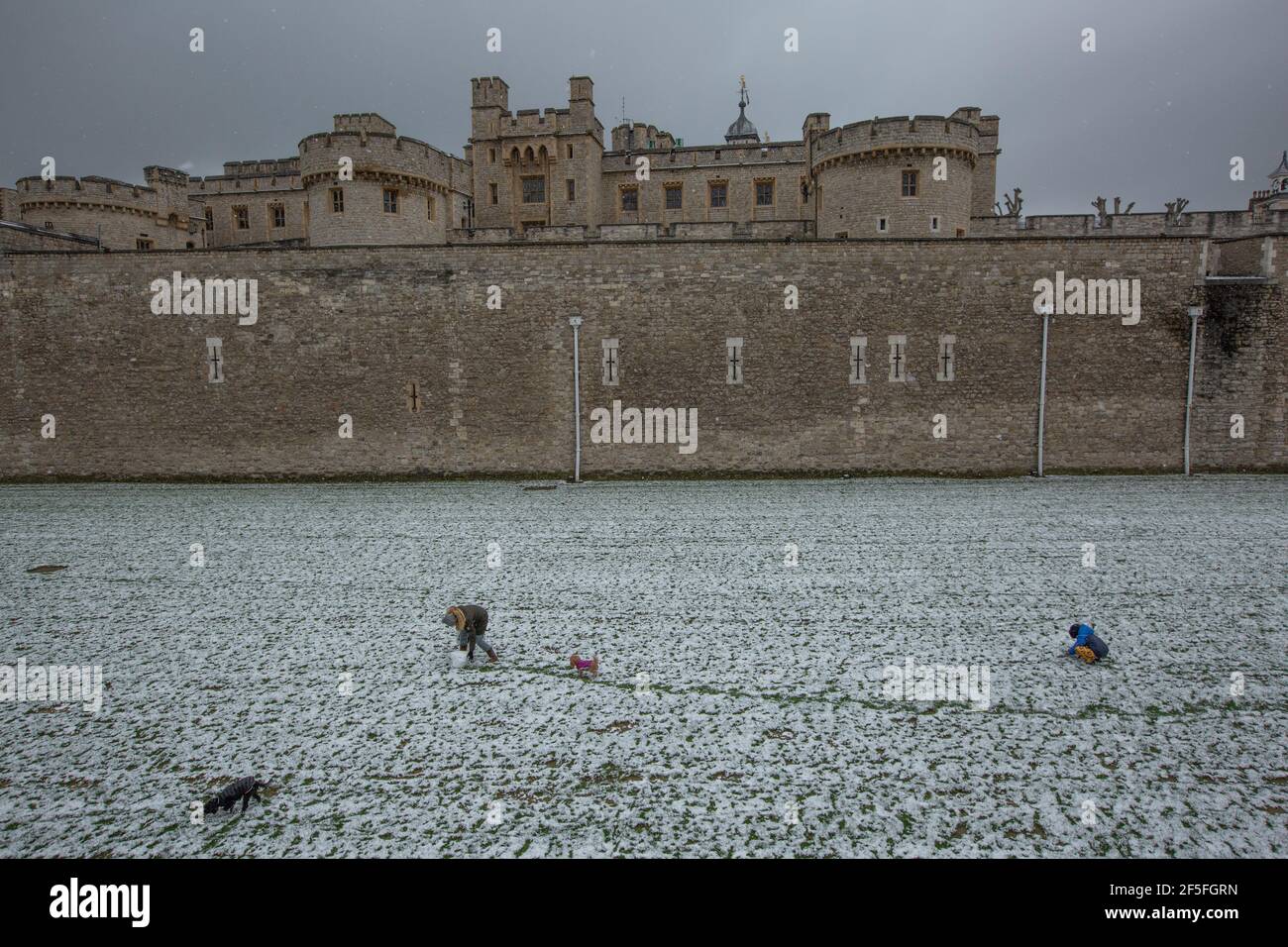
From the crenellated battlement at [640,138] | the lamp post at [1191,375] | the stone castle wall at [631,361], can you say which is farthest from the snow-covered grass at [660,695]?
the crenellated battlement at [640,138]

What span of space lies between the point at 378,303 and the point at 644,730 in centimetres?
1711

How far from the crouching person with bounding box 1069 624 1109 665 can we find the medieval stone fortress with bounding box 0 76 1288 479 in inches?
494

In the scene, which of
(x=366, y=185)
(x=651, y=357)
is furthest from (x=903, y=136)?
(x=366, y=185)

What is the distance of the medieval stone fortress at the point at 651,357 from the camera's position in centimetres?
1938

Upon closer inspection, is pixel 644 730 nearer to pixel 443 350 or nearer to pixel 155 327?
pixel 443 350

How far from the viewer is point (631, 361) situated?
1986 cm

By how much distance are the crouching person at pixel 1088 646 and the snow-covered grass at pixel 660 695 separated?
0.16 m

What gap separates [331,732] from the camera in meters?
6.11

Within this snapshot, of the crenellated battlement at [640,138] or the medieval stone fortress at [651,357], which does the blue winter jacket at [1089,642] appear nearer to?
the medieval stone fortress at [651,357]

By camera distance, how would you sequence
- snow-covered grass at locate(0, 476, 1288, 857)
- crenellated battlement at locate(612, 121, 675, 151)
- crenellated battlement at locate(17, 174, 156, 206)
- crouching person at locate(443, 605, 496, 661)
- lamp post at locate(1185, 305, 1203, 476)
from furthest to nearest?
crenellated battlement at locate(612, 121, 675, 151) → crenellated battlement at locate(17, 174, 156, 206) → lamp post at locate(1185, 305, 1203, 476) → crouching person at locate(443, 605, 496, 661) → snow-covered grass at locate(0, 476, 1288, 857)

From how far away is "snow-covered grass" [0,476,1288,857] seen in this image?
190 inches

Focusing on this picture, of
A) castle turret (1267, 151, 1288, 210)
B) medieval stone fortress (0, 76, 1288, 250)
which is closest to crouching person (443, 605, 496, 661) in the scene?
medieval stone fortress (0, 76, 1288, 250)

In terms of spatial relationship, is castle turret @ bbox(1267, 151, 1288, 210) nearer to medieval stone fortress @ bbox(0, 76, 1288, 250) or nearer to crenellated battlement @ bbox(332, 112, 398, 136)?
medieval stone fortress @ bbox(0, 76, 1288, 250)

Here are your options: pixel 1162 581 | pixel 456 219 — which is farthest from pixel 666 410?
pixel 456 219
